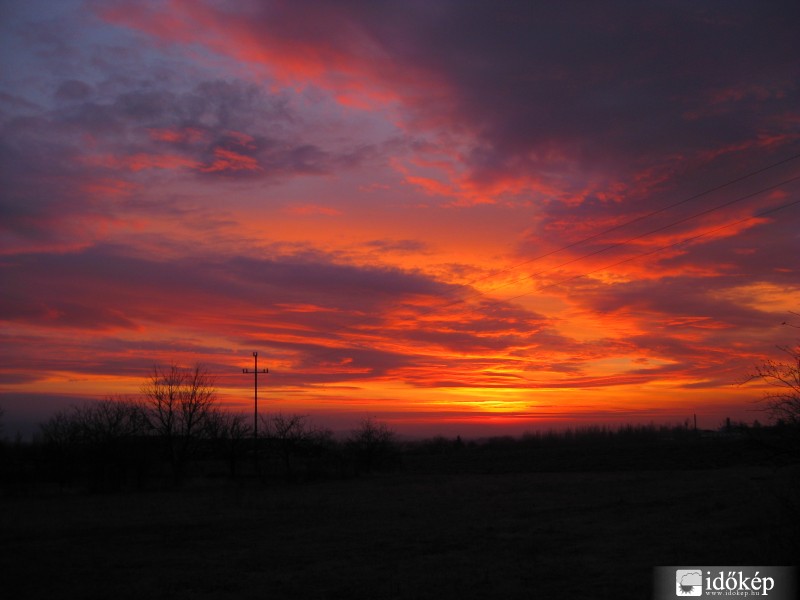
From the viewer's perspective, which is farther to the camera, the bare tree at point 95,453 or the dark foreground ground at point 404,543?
the bare tree at point 95,453

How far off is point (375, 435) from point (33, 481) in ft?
96.3

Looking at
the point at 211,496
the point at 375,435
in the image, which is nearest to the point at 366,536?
the point at 211,496

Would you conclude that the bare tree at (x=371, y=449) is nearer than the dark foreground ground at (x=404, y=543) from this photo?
No

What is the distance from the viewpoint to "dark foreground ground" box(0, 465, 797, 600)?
13.3 meters

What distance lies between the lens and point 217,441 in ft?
186

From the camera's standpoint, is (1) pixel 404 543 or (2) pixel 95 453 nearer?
(1) pixel 404 543

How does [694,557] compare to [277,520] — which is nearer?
[694,557]

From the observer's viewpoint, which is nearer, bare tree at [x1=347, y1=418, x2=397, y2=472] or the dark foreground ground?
the dark foreground ground

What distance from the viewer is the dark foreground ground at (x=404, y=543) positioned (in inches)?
523

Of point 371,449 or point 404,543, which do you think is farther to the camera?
point 371,449

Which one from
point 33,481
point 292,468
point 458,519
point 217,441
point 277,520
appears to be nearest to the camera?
point 458,519

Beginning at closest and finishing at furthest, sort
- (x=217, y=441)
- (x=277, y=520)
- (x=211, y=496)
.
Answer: (x=277, y=520) < (x=211, y=496) < (x=217, y=441)

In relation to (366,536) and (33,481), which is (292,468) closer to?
(33,481)

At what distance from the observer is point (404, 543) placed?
18.8m
